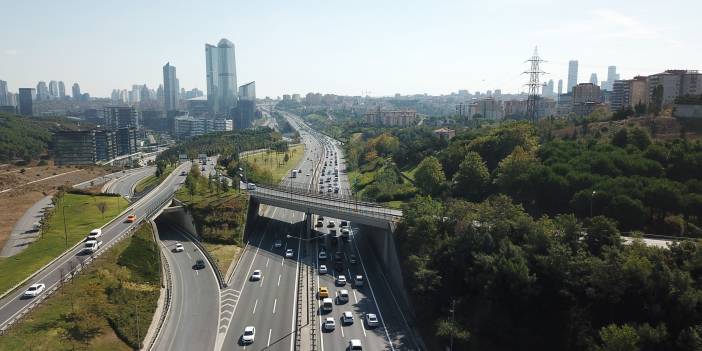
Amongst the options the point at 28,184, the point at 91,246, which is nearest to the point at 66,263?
the point at 91,246

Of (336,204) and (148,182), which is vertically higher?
(336,204)

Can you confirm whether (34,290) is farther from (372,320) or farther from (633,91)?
(633,91)

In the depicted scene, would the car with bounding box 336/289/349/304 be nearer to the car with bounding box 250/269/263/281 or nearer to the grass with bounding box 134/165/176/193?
the car with bounding box 250/269/263/281

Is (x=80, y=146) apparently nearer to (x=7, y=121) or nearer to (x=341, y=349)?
(x=7, y=121)

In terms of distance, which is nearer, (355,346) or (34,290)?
(355,346)

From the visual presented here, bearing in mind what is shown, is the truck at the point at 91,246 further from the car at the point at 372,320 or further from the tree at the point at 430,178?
the tree at the point at 430,178

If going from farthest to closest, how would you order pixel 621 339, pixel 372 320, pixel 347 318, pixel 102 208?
pixel 102 208 → pixel 347 318 → pixel 372 320 → pixel 621 339

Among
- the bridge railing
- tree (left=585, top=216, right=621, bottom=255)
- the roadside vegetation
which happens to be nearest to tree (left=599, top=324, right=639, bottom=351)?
tree (left=585, top=216, right=621, bottom=255)
